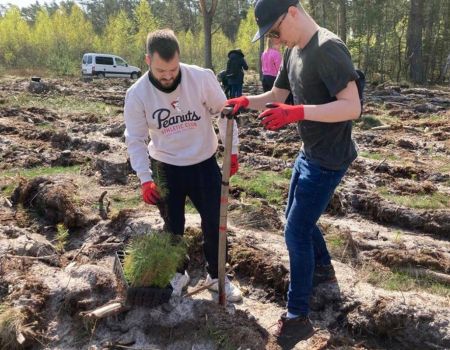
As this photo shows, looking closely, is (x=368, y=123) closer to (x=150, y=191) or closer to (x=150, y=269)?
(x=150, y=191)

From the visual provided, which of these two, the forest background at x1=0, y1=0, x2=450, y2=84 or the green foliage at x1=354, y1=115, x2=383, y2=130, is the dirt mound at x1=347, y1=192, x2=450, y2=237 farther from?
the forest background at x1=0, y1=0, x2=450, y2=84

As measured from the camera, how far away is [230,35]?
190ft

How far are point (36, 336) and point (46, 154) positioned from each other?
17.0 feet

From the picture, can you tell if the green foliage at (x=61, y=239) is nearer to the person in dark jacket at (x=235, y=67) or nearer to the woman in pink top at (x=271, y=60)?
the woman in pink top at (x=271, y=60)

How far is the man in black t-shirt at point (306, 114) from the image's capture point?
7.48ft

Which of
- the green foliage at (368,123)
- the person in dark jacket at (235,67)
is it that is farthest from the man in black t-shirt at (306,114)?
the person in dark jacket at (235,67)

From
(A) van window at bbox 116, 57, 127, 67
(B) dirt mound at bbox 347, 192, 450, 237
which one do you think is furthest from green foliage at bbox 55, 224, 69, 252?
(A) van window at bbox 116, 57, 127, 67

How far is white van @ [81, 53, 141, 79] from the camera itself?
28.0 metres

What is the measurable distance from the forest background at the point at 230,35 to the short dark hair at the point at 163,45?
56.0 ft

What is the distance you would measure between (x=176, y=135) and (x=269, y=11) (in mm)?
1059

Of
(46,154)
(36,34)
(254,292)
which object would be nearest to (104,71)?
(36,34)

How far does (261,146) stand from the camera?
820 cm

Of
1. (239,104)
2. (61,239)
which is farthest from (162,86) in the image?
(61,239)

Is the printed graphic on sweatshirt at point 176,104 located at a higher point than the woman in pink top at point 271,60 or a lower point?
lower
